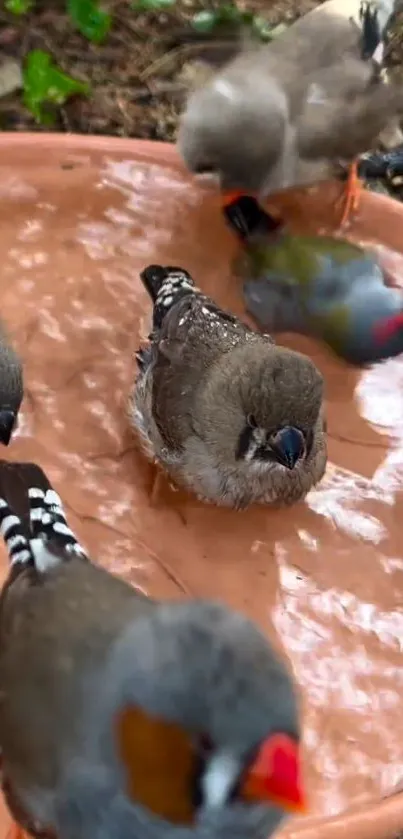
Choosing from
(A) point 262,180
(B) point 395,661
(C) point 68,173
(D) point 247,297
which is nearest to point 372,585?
(B) point 395,661

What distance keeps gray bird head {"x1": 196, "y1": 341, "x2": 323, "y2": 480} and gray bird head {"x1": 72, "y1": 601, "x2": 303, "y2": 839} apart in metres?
0.71

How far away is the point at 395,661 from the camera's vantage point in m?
1.87

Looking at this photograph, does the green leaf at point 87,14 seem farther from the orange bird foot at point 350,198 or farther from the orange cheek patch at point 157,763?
the orange cheek patch at point 157,763

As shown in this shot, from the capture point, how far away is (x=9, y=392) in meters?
2.07

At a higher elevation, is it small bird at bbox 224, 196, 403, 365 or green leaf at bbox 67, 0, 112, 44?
green leaf at bbox 67, 0, 112, 44

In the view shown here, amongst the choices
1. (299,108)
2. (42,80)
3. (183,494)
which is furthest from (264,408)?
(42,80)

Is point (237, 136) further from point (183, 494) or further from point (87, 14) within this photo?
point (183, 494)

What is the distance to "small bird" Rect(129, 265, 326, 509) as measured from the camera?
1.89 metres

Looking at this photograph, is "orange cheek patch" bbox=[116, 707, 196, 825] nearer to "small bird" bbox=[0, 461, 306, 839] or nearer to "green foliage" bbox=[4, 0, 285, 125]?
"small bird" bbox=[0, 461, 306, 839]

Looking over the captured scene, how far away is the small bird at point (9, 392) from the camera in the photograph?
6.73ft

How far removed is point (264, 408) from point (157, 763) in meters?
0.87

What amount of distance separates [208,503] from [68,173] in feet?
3.33

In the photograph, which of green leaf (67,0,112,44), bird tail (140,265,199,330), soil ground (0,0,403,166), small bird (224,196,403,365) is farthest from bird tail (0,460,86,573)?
soil ground (0,0,403,166)

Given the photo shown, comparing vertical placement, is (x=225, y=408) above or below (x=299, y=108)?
below
